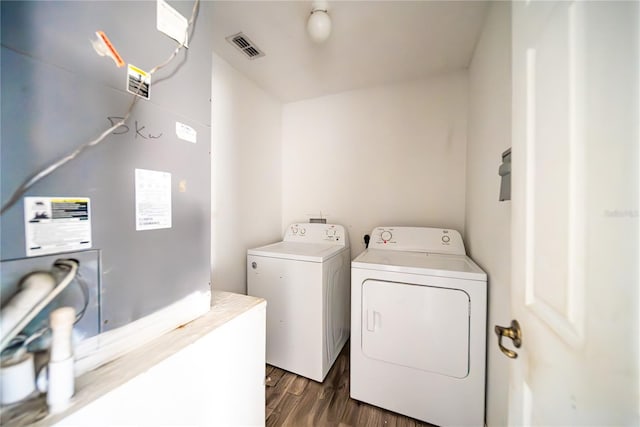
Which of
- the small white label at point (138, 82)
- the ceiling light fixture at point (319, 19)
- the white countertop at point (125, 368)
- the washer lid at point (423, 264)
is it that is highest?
the ceiling light fixture at point (319, 19)

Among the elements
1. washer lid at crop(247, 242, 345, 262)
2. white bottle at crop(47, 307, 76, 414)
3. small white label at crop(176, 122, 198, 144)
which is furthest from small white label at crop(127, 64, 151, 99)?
washer lid at crop(247, 242, 345, 262)

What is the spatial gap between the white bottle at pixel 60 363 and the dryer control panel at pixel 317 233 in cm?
181

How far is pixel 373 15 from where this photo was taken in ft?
4.38

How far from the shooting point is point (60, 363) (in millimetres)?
463

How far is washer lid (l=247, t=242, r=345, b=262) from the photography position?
1673mm

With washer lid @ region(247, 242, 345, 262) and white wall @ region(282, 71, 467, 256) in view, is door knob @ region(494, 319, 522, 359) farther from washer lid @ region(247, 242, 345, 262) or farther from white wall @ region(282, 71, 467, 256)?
white wall @ region(282, 71, 467, 256)

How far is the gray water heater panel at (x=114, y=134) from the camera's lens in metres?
0.48

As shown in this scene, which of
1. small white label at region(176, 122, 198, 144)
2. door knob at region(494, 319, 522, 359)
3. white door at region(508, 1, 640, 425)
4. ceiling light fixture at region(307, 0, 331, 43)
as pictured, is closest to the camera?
white door at region(508, 1, 640, 425)

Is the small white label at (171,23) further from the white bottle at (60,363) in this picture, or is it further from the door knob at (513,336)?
the door knob at (513,336)

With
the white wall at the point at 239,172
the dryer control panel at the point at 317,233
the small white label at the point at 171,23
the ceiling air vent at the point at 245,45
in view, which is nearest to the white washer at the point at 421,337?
the dryer control panel at the point at 317,233

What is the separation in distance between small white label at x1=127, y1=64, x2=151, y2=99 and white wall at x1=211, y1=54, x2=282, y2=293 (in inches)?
38.2

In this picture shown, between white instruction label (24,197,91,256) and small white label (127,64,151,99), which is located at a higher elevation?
small white label (127,64,151,99)

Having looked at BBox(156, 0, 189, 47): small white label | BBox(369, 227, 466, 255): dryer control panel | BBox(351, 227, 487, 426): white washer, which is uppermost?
BBox(156, 0, 189, 47): small white label

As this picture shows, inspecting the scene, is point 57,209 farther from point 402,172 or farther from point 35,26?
point 402,172
